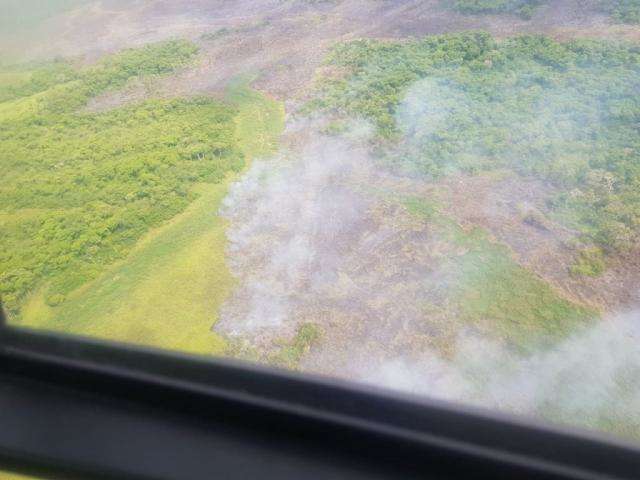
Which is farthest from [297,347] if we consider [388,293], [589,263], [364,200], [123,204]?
[123,204]

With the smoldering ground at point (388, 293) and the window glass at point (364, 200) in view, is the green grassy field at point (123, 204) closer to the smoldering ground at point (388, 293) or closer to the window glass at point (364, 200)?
the window glass at point (364, 200)

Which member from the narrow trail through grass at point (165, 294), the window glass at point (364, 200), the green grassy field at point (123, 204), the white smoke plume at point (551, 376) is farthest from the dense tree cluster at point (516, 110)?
the narrow trail through grass at point (165, 294)

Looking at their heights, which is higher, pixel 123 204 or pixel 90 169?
pixel 90 169

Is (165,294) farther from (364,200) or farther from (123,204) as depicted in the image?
(364,200)

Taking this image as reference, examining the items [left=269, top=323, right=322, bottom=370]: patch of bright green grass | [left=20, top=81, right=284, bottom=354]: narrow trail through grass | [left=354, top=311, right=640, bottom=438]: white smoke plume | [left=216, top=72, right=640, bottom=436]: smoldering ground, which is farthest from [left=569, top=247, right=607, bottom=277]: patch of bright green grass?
[left=20, top=81, right=284, bottom=354]: narrow trail through grass

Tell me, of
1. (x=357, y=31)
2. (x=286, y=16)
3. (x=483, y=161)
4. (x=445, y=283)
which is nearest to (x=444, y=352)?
(x=445, y=283)

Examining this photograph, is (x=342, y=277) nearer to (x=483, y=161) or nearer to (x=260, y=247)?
(x=260, y=247)

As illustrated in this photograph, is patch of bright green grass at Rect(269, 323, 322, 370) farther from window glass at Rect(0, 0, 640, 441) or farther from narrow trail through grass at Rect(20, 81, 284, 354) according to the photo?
narrow trail through grass at Rect(20, 81, 284, 354)
